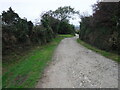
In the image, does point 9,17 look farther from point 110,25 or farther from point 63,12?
point 63,12

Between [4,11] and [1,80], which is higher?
[4,11]

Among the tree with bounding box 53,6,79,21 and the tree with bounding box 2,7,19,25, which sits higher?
the tree with bounding box 53,6,79,21

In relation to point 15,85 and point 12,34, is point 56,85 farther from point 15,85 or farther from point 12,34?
point 12,34

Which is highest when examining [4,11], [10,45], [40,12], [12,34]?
[40,12]

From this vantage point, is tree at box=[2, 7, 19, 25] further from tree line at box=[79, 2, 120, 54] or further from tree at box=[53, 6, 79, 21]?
tree at box=[53, 6, 79, 21]

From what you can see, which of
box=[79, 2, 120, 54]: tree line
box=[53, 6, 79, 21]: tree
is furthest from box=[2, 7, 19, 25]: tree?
box=[53, 6, 79, 21]: tree

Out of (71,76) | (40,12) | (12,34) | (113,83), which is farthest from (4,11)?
(40,12)

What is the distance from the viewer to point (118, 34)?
8.77m

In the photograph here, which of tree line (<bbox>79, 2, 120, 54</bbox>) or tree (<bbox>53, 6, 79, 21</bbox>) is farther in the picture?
tree (<bbox>53, 6, 79, 21</bbox>)

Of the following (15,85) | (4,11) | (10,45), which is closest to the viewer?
(15,85)

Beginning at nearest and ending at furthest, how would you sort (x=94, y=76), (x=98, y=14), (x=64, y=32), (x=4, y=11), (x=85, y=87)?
(x=85, y=87)
(x=94, y=76)
(x=4, y=11)
(x=98, y=14)
(x=64, y=32)

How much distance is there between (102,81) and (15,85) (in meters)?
3.34

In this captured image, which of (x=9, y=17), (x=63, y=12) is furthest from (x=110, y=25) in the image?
(x=63, y=12)

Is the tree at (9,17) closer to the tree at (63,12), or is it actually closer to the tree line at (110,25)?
the tree line at (110,25)
